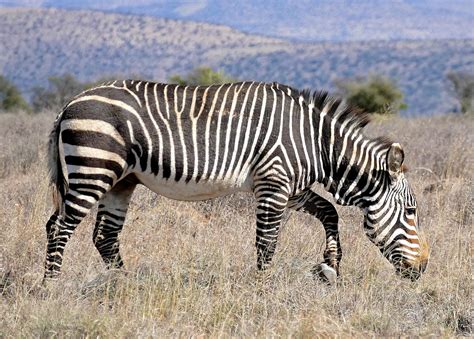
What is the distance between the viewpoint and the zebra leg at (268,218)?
24.0 ft

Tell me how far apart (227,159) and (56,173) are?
4.86 ft

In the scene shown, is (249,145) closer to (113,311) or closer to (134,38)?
(113,311)

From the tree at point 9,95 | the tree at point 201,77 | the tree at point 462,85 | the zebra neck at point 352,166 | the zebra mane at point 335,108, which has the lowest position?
the tree at point 9,95

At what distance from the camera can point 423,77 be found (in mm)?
101000

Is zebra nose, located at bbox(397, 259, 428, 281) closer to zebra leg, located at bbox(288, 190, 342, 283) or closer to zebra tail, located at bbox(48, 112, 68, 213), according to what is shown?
zebra leg, located at bbox(288, 190, 342, 283)

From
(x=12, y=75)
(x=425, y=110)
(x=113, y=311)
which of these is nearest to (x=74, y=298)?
(x=113, y=311)

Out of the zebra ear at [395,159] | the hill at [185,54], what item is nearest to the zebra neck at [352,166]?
the zebra ear at [395,159]

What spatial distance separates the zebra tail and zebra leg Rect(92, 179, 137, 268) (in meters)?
0.63

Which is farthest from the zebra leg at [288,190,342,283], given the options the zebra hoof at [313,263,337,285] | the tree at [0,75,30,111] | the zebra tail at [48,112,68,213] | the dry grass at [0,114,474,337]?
the tree at [0,75,30,111]

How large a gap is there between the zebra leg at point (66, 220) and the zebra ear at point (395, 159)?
8.59 feet

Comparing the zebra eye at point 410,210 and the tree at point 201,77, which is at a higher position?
the zebra eye at point 410,210

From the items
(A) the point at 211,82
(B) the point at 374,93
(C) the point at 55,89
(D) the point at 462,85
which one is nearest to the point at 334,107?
(A) the point at 211,82

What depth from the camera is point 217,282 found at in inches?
269

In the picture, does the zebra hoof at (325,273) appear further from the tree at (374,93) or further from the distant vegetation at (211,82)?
the tree at (374,93)
